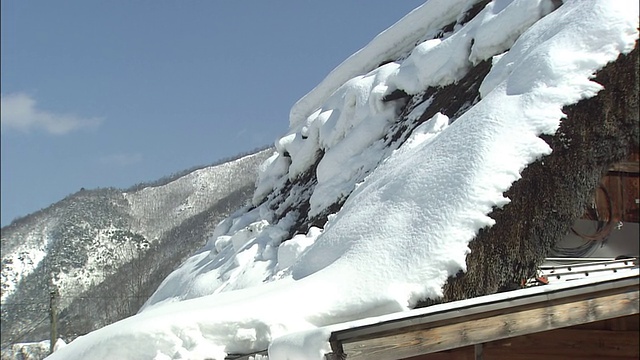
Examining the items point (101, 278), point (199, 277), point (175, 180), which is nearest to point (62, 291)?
point (101, 278)

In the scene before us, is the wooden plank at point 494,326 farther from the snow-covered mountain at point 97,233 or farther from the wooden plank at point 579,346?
the snow-covered mountain at point 97,233

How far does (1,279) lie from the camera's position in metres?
49.9

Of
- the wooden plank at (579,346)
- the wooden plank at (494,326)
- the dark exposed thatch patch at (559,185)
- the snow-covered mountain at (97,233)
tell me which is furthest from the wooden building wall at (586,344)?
the snow-covered mountain at (97,233)

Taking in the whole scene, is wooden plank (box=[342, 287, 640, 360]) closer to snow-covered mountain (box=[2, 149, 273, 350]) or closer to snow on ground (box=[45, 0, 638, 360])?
snow on ground (box=[45, 0, 638, 360])

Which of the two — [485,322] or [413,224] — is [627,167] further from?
[485,322]

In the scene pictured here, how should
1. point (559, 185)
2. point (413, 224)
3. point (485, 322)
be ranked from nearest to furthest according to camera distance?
1. point (485, 322)
2. point (559, 185)
3. point (413, 224)

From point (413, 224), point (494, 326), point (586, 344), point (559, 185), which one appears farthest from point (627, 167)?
point (494, 326)

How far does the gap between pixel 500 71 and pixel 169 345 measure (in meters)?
3.05

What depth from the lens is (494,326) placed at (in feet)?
11.6

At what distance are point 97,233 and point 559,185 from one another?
Answer: 53851 mm

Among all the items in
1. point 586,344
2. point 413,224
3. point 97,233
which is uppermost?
point 97,233

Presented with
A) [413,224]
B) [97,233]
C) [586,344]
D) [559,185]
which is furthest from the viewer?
[97,233]

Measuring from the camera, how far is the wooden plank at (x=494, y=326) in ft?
11.2

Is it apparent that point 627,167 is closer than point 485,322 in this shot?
No
